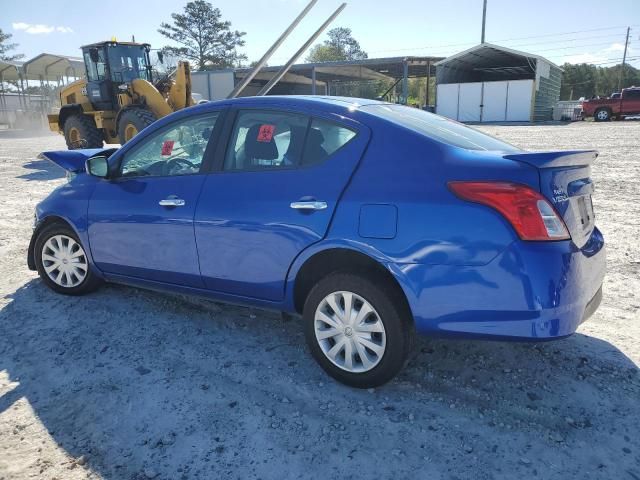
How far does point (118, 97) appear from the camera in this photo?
487 inches

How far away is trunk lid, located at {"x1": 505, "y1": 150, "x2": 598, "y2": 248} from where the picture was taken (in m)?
2.39

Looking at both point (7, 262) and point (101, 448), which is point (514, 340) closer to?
point (101, 448)

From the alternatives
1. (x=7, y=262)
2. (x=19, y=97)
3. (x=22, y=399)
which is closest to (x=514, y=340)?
(x=22, y=399)

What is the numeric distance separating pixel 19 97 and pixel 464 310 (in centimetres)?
4540

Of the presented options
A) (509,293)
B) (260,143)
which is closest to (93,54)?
(260,143)

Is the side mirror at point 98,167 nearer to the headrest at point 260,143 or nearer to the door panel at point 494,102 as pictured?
the headrest at point 260,143

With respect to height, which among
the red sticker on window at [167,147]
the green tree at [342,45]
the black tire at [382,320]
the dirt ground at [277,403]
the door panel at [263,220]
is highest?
the green tree at [342,45]

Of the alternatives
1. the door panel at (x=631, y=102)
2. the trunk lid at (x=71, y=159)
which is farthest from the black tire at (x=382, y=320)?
the door panel at (x=631, y=102)

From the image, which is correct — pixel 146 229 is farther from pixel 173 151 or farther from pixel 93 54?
pixel 93 54

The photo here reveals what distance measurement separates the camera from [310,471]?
2227 mm

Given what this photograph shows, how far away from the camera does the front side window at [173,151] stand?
11.3 feet

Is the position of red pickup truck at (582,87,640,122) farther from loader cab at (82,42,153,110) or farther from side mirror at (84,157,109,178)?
side mirror at (84,157,109,178)

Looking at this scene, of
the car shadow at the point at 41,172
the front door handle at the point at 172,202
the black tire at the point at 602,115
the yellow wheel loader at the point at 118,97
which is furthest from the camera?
the black tire at the point at 602,115

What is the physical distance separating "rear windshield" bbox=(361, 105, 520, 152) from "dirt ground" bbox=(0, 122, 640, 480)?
4.39ft
